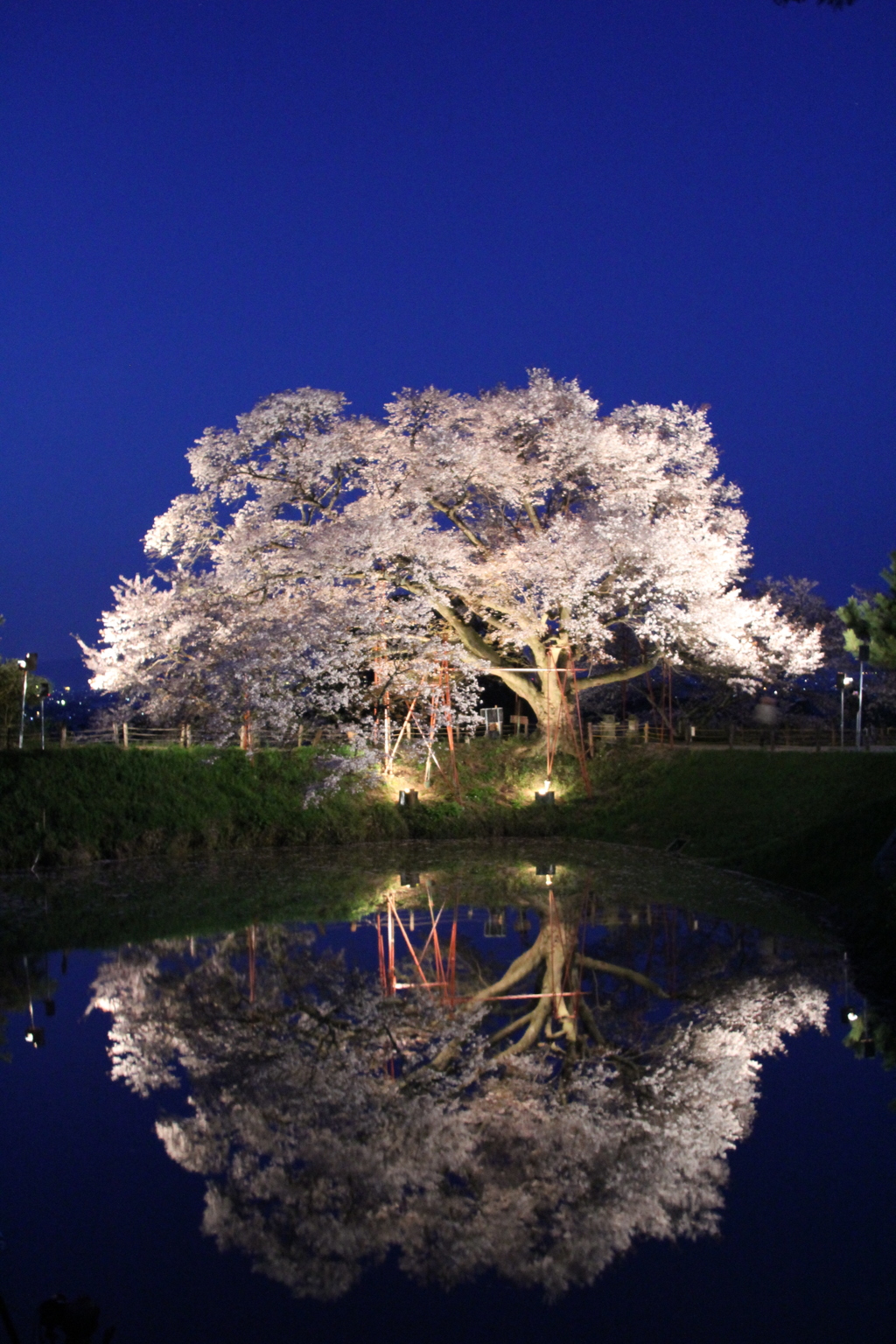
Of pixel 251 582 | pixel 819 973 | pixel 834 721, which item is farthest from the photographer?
pixel 834 721

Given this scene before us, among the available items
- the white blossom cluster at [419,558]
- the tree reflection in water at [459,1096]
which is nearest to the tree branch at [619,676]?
the white blossom cluster at [419,558]

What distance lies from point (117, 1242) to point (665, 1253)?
3.03m

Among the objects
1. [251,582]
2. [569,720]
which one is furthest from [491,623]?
[251,582]

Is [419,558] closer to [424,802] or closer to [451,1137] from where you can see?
[424,802]

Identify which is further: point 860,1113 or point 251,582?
point 251,582

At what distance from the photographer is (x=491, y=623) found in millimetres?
27844

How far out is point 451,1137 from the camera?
7.28 metres

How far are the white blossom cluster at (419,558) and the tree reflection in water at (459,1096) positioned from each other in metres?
13.1

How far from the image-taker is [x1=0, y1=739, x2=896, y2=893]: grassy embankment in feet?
72.7

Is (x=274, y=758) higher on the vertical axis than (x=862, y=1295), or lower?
higher

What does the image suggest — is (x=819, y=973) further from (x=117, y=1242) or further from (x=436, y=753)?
(x=436, y=753)

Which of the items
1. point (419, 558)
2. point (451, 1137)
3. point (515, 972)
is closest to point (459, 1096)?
point (451, 1137)

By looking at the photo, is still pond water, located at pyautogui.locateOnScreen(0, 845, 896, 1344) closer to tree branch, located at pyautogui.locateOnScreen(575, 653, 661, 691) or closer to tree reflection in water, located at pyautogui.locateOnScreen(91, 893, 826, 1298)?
tree reflection in water, located at pyautogui.locateOnScreen(91, 893, 826, 1298)

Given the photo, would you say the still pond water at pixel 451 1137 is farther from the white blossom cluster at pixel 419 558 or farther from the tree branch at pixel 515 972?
the white blossom cluster at pixel 419 558
